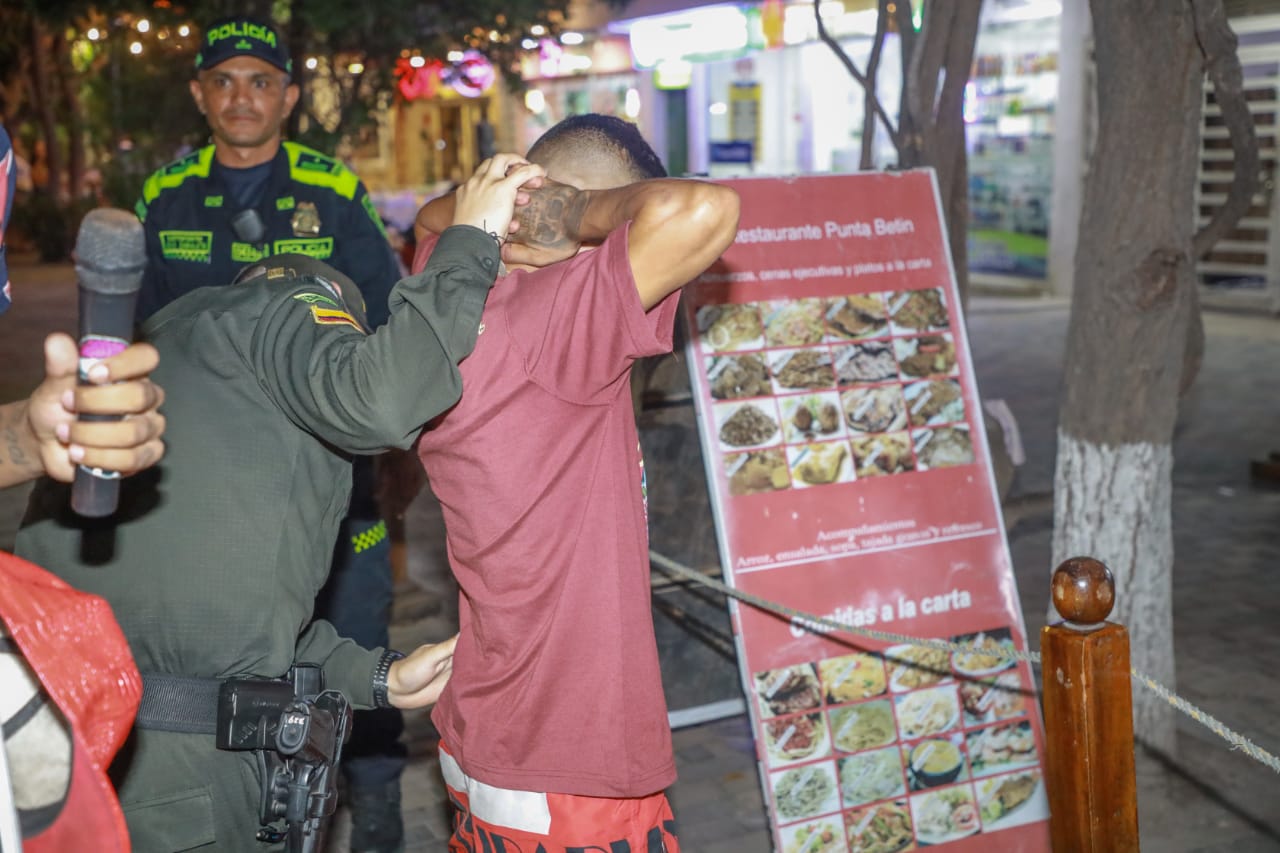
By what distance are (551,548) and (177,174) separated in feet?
7.53

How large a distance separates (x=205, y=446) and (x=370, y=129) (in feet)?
34.4

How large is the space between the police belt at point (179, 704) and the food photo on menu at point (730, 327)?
1.92 metres

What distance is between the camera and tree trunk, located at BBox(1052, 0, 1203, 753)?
3.99 meters

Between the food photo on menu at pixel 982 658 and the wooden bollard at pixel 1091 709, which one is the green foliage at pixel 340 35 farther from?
the wooden bollard at pixel 1091 709

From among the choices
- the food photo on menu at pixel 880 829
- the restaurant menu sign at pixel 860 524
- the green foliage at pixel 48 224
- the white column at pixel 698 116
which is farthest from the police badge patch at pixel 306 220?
the green foliage at pixel 48 224

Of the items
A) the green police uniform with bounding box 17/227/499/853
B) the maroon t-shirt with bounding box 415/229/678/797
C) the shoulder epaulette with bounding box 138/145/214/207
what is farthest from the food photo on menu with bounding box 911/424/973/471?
the shoulder epaulette with bounding box 138/145/214/207

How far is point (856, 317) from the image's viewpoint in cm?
371

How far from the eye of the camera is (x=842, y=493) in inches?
142

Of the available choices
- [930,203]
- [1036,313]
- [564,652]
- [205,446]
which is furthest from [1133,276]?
[1036,313]

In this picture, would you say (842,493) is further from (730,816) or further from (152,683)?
(152,683)

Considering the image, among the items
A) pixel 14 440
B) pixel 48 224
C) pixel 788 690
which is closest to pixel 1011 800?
pixel 788 690

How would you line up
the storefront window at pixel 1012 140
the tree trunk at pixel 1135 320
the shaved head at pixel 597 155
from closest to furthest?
the shaved head at pixel 597 155
the tree trunk at pixel 1135 320
the storefront window at pixel 1012 140

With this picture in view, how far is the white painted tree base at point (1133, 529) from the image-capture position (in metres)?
A: 4.21

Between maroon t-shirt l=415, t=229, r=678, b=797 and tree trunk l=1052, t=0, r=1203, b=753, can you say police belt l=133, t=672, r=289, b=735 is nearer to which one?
maroon t-shirt l=415, t=229, r=678, b=797
